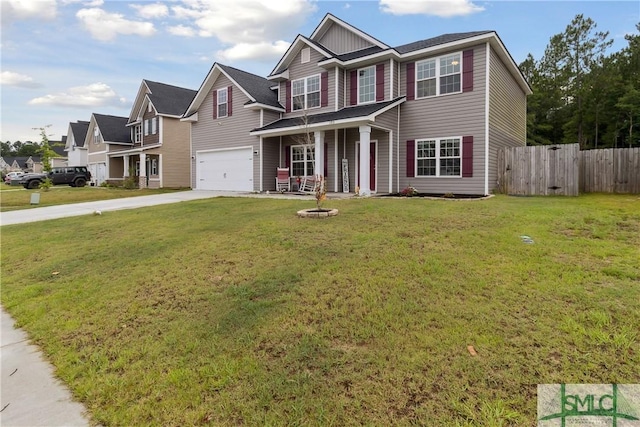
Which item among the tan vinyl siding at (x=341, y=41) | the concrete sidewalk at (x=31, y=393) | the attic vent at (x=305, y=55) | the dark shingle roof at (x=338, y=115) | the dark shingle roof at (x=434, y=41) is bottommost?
the concrete sidewalk at (x=31, y=393)

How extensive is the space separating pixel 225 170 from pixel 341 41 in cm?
864

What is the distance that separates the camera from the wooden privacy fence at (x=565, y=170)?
1202 cm

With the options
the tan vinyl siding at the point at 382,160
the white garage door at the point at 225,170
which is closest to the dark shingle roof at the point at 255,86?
the white garage door at the point at 225,170

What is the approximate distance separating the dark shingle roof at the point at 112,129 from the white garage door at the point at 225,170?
1577cm

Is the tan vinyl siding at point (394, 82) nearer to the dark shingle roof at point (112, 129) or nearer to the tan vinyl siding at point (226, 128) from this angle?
the tan vinyl siding at point (226, 128)

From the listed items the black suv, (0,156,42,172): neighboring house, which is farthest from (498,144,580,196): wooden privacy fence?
(0,156,42,172): neighboring house

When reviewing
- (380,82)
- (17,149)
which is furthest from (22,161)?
(380,82)

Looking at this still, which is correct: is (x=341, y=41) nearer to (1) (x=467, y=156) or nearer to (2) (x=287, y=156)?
(2) (x=287, y=156)

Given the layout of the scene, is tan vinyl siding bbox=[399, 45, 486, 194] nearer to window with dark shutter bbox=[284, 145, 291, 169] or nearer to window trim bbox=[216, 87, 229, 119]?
window with dark shutter bbox=[284, 145, 291, 169]

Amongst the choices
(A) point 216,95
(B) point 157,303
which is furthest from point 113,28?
(B) point 157,303

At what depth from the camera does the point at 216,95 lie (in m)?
18.8

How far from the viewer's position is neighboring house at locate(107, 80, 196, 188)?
2425cm

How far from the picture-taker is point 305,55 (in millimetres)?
16125

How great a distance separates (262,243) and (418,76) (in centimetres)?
1089
